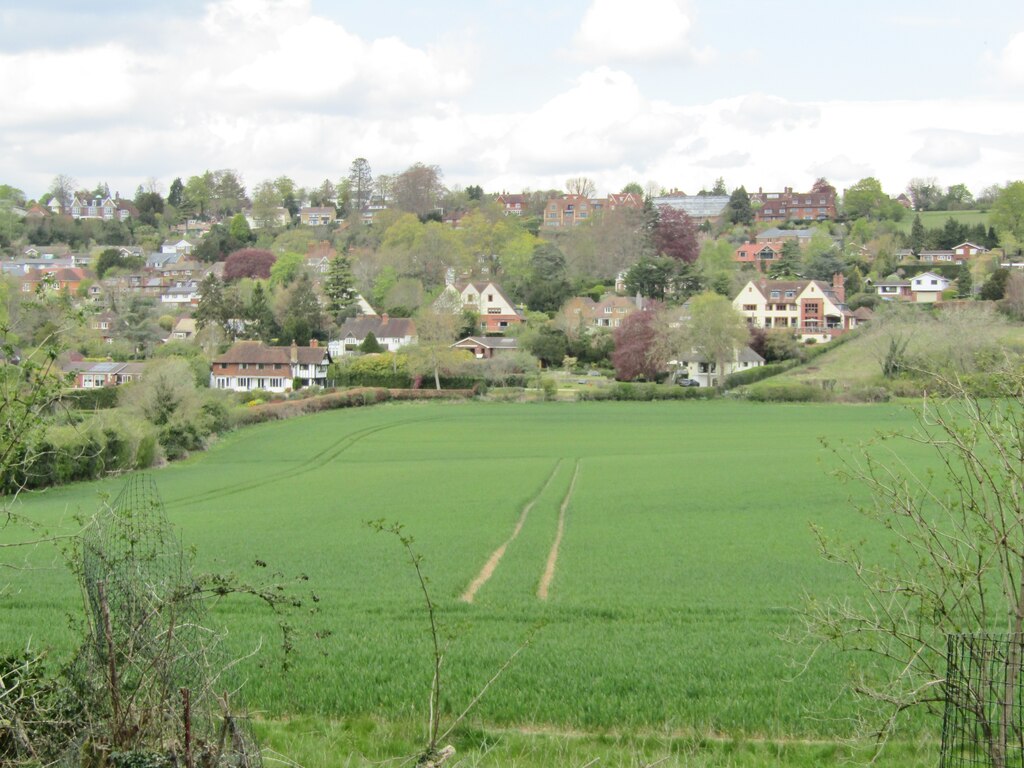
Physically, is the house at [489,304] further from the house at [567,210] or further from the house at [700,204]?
the house at [700,204]

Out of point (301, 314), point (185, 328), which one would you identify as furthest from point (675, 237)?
point (185, 328)

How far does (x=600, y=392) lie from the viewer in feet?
237

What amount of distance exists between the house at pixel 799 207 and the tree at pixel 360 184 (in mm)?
74295

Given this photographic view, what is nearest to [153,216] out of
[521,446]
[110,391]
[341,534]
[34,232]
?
[34,232]

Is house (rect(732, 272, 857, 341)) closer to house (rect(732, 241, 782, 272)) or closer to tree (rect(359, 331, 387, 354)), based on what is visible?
house (rect(732, 241, 782, 272))

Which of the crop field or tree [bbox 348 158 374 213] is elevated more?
tree [bbox 348 158 374 213]

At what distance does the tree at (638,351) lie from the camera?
78.6 meters

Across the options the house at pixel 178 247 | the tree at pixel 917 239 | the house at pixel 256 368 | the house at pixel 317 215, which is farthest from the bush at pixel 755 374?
the house at pixel 317 215

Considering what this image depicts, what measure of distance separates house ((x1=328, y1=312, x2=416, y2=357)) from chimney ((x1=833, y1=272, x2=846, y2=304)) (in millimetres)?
45197

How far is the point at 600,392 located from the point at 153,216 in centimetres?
14683

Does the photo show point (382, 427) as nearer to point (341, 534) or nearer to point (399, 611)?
point (341, 534)

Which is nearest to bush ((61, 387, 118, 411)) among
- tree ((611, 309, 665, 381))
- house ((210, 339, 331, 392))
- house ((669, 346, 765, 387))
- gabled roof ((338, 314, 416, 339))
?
house ((210, 339, 331, 392))

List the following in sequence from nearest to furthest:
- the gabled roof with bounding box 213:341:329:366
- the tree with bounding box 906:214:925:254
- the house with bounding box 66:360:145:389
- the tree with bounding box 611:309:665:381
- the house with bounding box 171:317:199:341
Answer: the tree with bounding box 611:309:665:381 → the house with bounding box 66:360:145:389 → the gabled roof with bounding box 213:341:329:366 → the house with bounding box 171:317:199:341 → the tree with bounding box 906:214:925:254

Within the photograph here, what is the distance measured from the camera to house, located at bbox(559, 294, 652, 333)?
93.8 m
